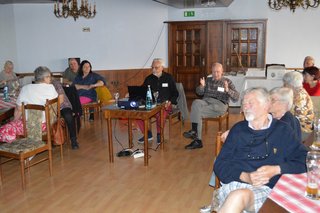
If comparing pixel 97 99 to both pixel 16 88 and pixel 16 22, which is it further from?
pixel 16 22

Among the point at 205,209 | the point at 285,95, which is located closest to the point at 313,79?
the point at 285,95

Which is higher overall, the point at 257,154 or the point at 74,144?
the point at 257,154

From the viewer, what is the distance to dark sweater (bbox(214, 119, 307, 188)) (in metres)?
2.27

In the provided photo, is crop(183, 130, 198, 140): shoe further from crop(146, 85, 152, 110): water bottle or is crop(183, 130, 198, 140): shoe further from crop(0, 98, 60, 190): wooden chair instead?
A: crop(0, 98, 60, 190): wooden chair

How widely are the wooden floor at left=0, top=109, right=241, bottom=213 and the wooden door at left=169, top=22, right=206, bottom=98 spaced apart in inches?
168

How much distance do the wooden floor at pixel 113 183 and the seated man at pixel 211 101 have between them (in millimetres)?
236

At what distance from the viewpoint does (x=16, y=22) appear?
8500 millimetres

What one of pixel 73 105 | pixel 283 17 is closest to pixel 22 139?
pixel 73 105

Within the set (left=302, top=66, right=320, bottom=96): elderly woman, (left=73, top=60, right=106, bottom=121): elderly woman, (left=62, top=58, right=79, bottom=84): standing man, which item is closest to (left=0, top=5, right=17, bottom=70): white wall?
(left=62, top=58, right=79, bottom=84): standing man

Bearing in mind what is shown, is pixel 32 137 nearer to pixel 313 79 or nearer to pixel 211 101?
pixel 211 101

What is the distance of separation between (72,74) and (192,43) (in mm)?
3508

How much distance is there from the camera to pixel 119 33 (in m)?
8.78

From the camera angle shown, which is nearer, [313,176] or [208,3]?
[313,176]

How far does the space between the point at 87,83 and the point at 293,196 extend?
5.07 meters
